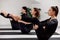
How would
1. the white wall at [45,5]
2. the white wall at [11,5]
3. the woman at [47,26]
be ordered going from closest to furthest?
the woman at [47,26], the white wall at [45,5], the white wall at [11,5]

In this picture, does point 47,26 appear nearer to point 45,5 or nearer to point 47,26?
point 47,26

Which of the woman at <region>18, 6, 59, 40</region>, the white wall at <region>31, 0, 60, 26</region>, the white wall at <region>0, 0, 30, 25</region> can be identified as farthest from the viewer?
the white wall at <region>0, 0, 30, 25</region>

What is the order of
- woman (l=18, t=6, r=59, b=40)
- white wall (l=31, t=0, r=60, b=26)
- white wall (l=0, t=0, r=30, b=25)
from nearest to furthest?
woman (l=18, t=6, r=59, b=40) < white wall (l=31, t=0, r=60, b=26) < white wall (l=0, t=0, r=30, b=25)

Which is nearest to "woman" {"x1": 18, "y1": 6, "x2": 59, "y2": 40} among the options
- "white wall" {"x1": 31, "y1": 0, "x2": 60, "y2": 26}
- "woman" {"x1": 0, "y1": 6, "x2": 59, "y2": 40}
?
"woman" {"x1": 0, "y1": 6, "x2": 59, "y2": 40}

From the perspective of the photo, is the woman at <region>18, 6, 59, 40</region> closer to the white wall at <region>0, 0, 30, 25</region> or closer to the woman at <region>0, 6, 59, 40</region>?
the woman at <region>0, 6, 59, 40</region>

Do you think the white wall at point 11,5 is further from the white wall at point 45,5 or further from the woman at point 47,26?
the woman at point 47,26

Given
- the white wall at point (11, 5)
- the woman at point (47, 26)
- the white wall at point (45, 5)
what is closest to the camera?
the woman at point (47, 26)

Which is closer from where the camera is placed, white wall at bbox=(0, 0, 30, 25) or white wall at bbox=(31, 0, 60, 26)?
white wall at bbox=(31, 0, 60, 26)

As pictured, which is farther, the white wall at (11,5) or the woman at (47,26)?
the white wall at (11,5)

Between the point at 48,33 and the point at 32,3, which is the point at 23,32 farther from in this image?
the point at 32,3

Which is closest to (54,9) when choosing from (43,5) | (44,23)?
(44,23)

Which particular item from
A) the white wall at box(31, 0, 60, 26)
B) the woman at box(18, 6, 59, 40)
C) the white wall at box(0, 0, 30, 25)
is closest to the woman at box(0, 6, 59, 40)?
the woman at box(18, 6, 59, 40)

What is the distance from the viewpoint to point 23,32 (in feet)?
20.4

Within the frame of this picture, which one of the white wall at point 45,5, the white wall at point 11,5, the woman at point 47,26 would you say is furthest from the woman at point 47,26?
the white wall at point 11,5
